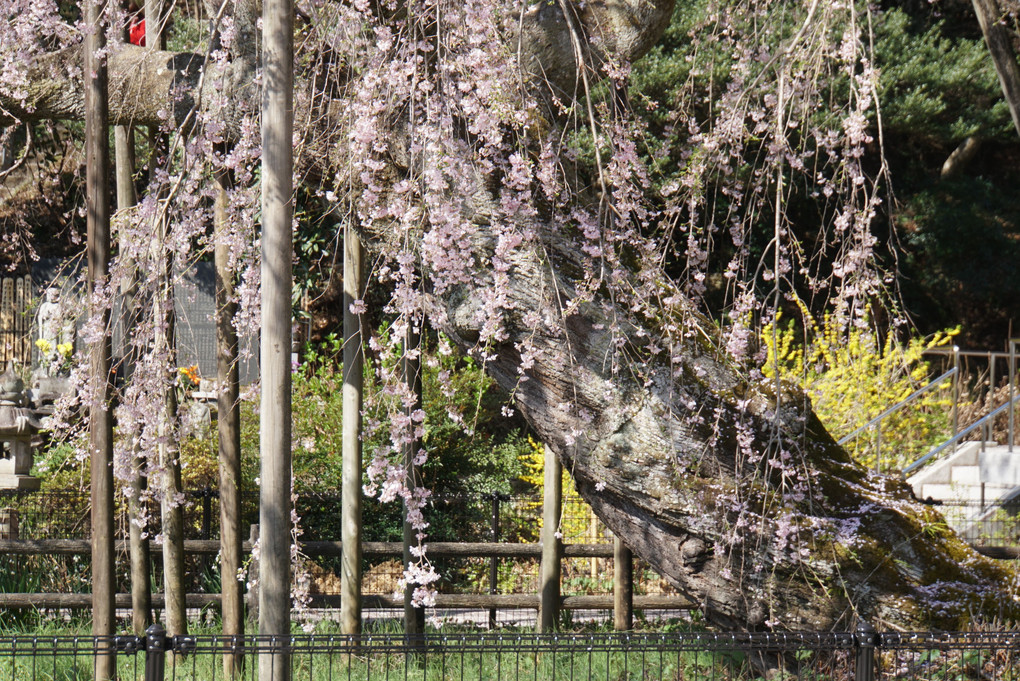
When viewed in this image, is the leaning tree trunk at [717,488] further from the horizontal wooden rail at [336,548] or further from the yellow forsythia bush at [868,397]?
the yellow forsythia bush at [868,397]

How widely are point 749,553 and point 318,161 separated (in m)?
2.75

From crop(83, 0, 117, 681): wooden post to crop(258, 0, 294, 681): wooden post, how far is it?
4.60ft

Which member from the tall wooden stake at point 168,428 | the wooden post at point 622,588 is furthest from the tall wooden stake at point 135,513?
the wooden post at point 622,588

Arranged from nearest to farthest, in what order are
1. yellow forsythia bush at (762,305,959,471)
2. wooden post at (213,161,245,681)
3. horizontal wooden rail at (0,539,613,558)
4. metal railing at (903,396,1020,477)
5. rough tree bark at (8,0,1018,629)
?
rough tree bark at (8,0,1018,629) → wooden post at (213,161,245,681) → horizontal wooden rail at (0,539,613,558) → yellow forsythia bush at (762,305,959,471) → metal railing at (903,396,1020,477)

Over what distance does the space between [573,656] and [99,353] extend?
264cm

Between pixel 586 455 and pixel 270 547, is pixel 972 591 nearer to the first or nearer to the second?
pixel 586 455

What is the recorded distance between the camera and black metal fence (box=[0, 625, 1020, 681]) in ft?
10.8

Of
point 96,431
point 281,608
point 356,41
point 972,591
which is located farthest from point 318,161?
point 972,591

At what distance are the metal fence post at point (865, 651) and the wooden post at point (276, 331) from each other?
2056mm

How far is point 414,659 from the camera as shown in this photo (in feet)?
16.8

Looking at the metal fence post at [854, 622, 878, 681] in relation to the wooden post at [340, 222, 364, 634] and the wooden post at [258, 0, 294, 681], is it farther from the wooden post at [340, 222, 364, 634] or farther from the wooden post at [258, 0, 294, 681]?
the wooden post at [340, 222, 364, 634]

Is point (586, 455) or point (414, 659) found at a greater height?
point (586, 455)

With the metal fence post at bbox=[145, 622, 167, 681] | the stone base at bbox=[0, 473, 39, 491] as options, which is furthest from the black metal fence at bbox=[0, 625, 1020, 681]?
the stone base at bbox=[0, 473, 39, 491]

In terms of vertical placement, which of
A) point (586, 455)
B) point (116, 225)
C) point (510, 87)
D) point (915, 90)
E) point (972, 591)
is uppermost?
point (915, 90)
